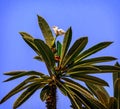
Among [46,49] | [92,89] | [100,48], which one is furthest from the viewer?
[92,89]

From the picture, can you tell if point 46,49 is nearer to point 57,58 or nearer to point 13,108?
point 57,58

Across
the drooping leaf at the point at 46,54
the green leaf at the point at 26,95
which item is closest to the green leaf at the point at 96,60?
the drooping leaf at the point at 46,54

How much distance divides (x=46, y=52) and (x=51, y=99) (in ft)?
3.39

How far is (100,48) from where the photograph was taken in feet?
30.4

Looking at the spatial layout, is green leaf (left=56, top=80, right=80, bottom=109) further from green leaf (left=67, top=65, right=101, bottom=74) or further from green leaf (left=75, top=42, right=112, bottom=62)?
green leaf (left=75, top=42, right=112, bottom=62)

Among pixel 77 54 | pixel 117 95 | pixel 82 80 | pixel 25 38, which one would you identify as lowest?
pixel 117 95

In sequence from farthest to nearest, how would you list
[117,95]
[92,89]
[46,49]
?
1. [117,95]
2. [92,89]
3. [46,49]

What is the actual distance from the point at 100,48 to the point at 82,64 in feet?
1.85

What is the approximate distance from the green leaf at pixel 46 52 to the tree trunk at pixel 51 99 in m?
0.52

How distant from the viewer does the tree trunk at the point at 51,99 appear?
843 cm

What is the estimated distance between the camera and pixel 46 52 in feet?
28.7

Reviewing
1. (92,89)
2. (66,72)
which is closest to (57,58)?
(66,72)

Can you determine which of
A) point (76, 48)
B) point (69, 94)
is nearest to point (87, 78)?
point (69, 94)

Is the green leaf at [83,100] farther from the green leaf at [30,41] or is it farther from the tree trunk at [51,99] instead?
the green leaf at [30,41]
